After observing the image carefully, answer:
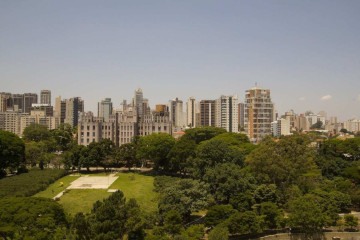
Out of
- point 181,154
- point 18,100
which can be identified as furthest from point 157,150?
point 18,100

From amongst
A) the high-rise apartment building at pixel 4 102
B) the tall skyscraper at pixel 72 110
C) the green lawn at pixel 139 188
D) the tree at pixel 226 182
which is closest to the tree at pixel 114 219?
the green lawn at pixel 139 188

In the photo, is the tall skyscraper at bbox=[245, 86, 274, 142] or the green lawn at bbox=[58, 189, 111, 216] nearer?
the green lawn at bbox=[58, 189, 111, 216]

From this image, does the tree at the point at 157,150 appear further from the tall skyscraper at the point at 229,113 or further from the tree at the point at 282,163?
the tall skyscraper at the point at 229,113

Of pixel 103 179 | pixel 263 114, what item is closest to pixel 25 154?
pixel 103 179

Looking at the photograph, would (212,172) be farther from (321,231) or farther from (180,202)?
(321,231)

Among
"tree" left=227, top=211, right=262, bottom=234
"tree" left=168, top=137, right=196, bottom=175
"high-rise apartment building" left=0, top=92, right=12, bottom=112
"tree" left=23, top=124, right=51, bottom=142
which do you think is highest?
"high-rise apartment building" left=0, top=92, right=12, bottom=112

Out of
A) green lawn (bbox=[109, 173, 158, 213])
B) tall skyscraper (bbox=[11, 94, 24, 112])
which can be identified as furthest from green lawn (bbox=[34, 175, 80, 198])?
tall skyscraper (bbox=[11, 94, 24, 112])

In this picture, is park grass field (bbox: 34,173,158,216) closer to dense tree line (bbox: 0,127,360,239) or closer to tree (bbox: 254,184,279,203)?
dense tree line (bbox: 0,127,360,239)
